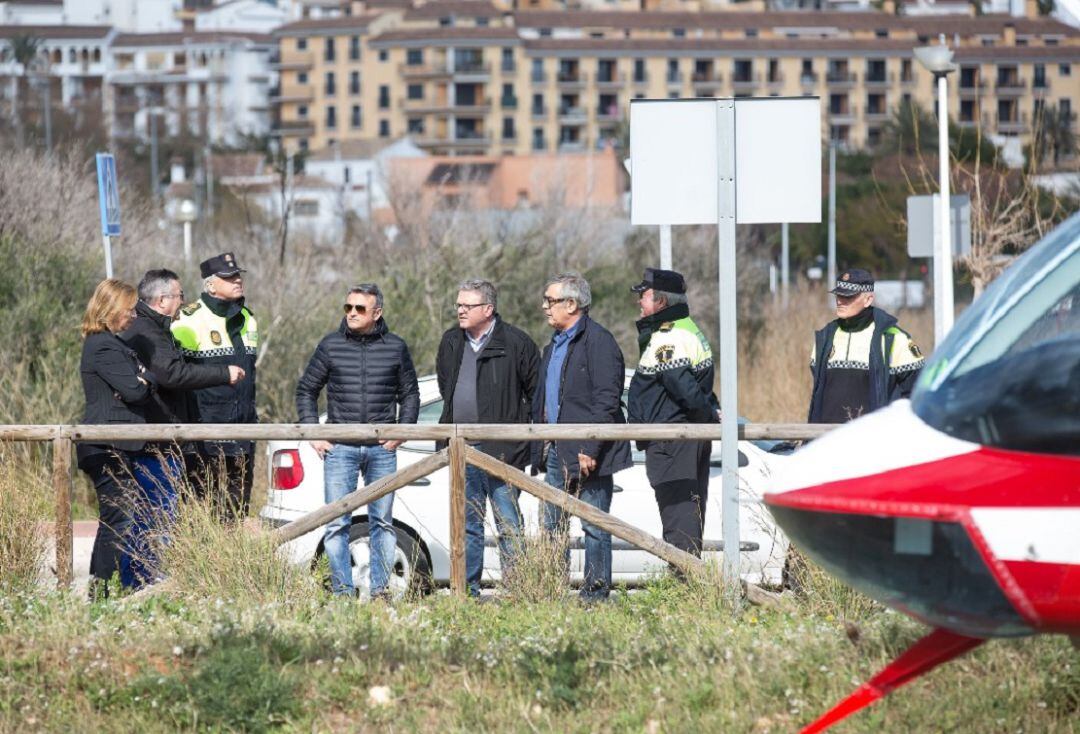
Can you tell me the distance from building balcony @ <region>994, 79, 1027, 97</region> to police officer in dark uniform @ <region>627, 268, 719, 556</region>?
125 meters

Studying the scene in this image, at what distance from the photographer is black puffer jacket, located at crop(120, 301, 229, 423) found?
901cm

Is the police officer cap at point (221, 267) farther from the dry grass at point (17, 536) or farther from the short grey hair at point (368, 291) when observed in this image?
the dry grass at point (17, 536)

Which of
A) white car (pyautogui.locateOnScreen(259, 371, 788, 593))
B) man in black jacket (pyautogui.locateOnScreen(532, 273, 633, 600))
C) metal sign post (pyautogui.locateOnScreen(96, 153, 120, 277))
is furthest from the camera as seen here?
metal sign post (pyautogui.locateOnScreen(96, 153, 120, 277))

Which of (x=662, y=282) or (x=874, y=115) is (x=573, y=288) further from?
(x=874, y=115)

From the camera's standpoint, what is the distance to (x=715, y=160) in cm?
791

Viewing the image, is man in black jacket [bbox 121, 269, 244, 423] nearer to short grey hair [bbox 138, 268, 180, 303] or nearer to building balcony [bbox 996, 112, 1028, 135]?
short grey hair [bbox 138, 268, 180, 303]

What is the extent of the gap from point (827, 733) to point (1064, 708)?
0.90 meters

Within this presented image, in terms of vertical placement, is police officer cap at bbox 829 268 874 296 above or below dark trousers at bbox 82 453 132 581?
above

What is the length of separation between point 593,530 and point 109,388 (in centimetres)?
268

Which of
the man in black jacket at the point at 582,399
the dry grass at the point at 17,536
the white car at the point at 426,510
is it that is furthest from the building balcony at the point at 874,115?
the dry grass at the point at 17,536

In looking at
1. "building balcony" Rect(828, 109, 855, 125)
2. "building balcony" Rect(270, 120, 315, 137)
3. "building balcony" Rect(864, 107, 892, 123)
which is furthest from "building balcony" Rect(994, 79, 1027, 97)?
"building balcony" Rect(270, 120, 315, 137)

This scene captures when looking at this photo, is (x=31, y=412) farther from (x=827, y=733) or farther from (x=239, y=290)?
(x=827, y=733)

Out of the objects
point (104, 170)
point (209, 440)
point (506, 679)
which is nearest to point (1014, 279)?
point (506, 679)

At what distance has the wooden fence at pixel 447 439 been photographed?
27.1 feet
